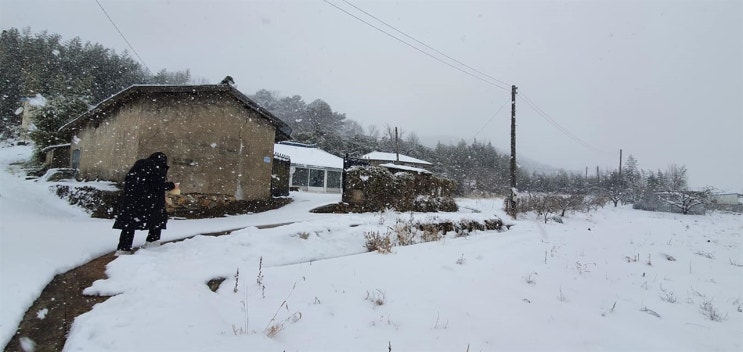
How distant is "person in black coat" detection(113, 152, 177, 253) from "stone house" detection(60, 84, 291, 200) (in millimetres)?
4671

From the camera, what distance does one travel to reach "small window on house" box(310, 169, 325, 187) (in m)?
28.0

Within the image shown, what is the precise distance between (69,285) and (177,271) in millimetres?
1093

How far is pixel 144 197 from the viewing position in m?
5.47

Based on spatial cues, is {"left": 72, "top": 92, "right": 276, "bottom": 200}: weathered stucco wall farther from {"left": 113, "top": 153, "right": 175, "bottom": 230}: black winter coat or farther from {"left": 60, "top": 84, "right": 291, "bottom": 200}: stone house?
{"left": 113, "top": 153, "right": 175, "bottom": 230}: black winter coat

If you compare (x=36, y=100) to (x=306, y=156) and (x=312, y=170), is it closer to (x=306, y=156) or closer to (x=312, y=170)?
(x=306, y=156)

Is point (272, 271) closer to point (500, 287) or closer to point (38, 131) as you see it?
point (500, 287)

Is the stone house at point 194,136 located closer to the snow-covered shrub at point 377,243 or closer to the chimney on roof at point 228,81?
the chimney on roof at point 228,81

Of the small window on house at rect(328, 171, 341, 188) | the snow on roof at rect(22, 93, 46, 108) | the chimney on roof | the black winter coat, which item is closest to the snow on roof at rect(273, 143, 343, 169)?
the small window on house at rect(328, 171, 341, 188)

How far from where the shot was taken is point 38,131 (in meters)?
20.6

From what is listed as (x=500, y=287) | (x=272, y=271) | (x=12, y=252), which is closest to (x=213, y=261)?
(x=272, y=271)

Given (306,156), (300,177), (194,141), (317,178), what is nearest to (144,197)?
(194,141)

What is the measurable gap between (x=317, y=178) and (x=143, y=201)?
22.8 metres

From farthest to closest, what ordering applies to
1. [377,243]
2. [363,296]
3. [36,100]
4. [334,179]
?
1. [334,179]
2. [36,100]
3. [377,243]
4. [363,296]

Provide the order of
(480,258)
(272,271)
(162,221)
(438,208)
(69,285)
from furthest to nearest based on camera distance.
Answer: (438,208), (480,258), (162,221), (272,271), (69,285)
